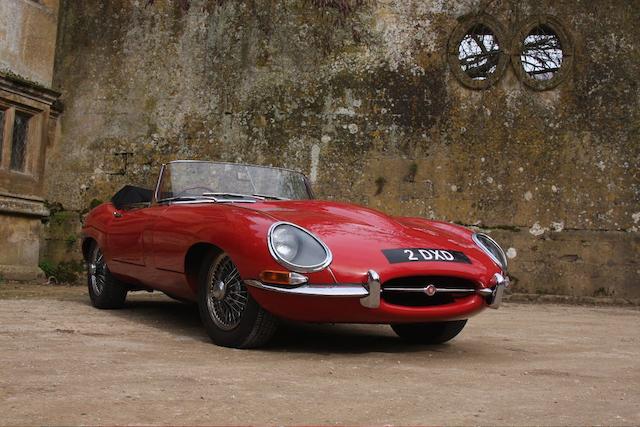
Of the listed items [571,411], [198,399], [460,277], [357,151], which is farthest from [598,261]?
[198,399]

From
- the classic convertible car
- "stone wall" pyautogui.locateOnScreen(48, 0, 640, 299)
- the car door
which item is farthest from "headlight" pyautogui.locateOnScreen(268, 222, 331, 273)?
"stone wall" pyautogui.locateOnScreen(48, 0, 640, 299)

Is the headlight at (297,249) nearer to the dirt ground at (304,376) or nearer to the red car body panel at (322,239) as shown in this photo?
the red car body panel at (322,239)

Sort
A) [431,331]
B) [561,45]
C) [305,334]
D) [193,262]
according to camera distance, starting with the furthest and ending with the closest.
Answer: [561,45] < [305,334] < [431,331] < [193,262]

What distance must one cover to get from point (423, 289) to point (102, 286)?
3002mm

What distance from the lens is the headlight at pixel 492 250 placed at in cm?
439

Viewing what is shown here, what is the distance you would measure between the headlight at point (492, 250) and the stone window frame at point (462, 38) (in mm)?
4247

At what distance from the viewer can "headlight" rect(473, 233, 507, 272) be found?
4387 millimetres

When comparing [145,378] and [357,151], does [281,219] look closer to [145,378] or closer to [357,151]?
[145,378]

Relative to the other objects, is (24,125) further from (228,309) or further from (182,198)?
(228,309)

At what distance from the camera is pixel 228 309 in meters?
4.13

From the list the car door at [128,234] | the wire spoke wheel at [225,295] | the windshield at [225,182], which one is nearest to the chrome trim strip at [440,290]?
the wire spoke wheel at [225,295]

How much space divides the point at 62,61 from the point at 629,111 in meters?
6.95

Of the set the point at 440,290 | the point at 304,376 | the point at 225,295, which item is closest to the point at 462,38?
the point at 440,290

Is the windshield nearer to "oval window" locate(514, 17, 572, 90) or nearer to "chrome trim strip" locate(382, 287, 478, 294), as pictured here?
"chrome trim strip" locate(382, 287, 478, 294)
